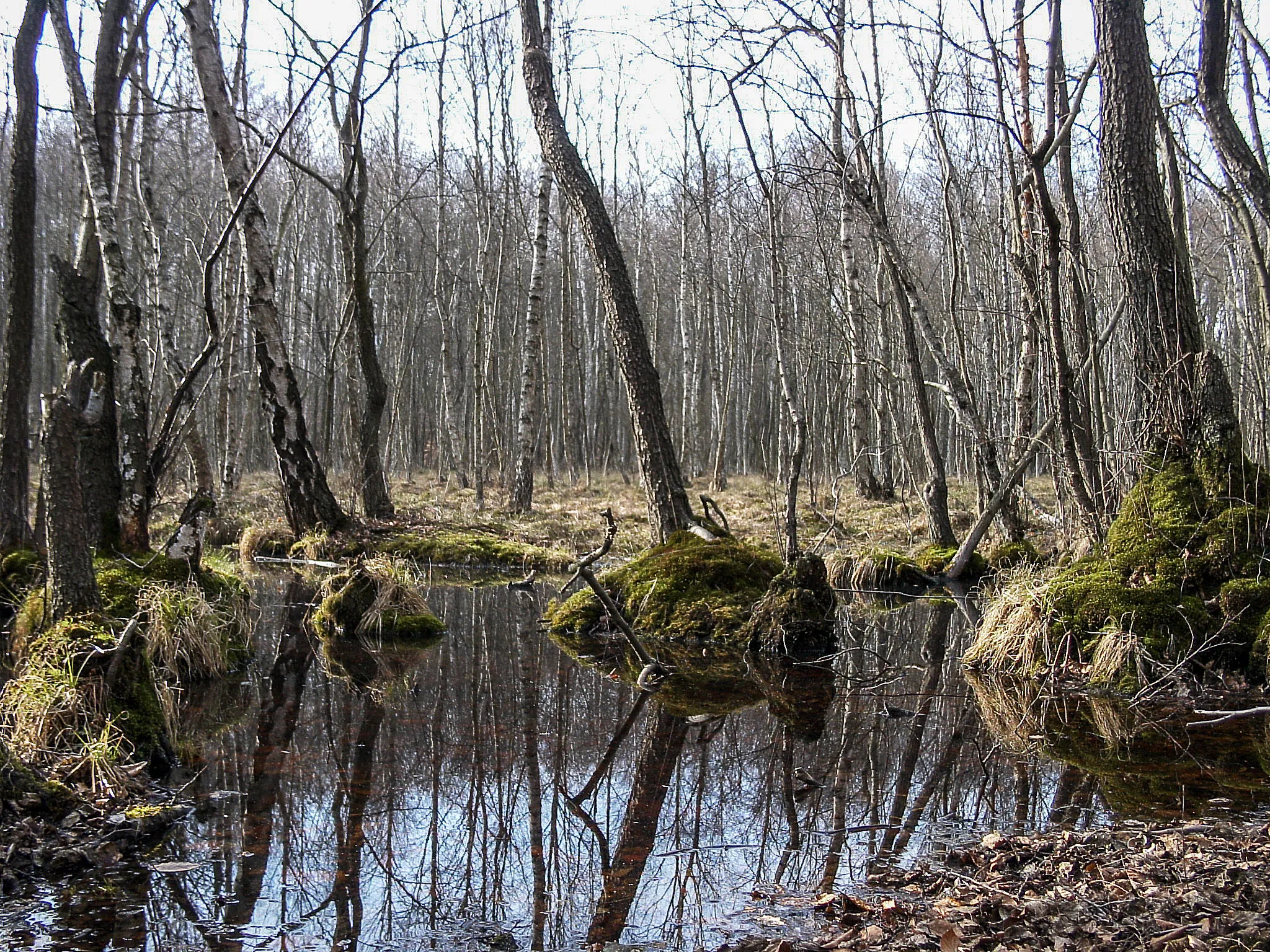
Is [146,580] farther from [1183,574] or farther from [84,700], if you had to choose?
[1183,574]

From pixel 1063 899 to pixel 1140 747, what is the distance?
2.82 m

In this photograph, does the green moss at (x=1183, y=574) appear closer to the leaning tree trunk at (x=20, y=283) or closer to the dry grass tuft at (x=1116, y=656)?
the dry grass tuft at (x=1116, y=656)

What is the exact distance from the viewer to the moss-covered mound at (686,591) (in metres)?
8.55

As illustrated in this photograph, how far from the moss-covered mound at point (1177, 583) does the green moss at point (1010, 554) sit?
4.17 metres

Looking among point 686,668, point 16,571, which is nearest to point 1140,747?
point 686,668

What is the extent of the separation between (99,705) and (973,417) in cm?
941

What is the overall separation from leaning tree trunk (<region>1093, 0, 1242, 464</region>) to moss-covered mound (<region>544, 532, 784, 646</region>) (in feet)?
11.9

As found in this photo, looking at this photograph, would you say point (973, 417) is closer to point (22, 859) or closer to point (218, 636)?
point (218, 636)

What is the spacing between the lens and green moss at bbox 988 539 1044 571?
1144 centimetres

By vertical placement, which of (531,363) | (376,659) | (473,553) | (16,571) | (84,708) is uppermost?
(531,363)

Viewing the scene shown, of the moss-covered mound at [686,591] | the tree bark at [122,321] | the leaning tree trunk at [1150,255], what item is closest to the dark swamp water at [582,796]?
the moss-covered mound at [686,591]

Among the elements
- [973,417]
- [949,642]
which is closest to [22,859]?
[949,642]

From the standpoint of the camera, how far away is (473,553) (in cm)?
1352

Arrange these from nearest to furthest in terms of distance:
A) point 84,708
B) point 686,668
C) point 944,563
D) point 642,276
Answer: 1. point 84,708
2. point 686,668
3. point 944,563
4. point 642,276
